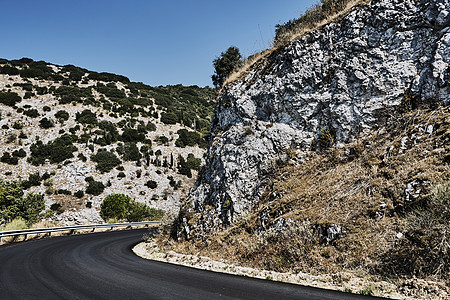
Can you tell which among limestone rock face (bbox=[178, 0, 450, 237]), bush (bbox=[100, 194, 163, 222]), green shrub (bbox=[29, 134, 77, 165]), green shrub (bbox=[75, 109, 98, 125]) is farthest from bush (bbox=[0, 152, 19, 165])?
limestone rock face (bbox=[178, 0, 450, 237])

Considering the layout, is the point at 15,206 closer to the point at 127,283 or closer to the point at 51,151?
the point at 51,151

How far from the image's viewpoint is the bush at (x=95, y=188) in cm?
3359

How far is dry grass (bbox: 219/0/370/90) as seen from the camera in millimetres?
12826

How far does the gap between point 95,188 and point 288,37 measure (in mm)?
30746

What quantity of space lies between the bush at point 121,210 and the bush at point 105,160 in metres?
9.93

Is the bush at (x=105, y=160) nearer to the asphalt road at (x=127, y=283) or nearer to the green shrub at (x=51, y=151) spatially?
the green shrub at (x=51, y=151)

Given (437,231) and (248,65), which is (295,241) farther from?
(248,65)

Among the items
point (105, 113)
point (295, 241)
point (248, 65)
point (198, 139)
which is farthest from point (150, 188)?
point (295, 241)

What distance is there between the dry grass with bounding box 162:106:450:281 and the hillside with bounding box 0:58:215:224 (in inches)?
792

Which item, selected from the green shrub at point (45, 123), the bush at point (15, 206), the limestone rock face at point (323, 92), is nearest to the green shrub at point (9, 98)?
the green shrub at point (45, 123)

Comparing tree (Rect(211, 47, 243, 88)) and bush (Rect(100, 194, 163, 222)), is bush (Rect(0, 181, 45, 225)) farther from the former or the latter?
tree (Rect(211, 47, 243, 88))

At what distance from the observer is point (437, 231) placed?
564 centimetres

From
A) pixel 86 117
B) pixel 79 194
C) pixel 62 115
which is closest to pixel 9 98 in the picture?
pixel 62 115

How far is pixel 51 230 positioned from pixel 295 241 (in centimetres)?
2069
